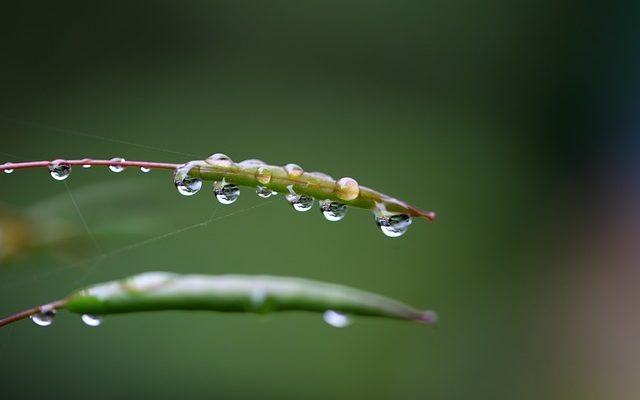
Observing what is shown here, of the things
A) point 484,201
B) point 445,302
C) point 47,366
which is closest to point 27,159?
point 47,366

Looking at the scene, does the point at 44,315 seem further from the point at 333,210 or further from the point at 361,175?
the point at 361,175

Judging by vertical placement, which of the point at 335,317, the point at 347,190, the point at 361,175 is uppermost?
the point at 361,175

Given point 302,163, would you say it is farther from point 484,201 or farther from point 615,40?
point 615,40

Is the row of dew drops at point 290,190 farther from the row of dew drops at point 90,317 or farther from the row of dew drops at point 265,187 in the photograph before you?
the row of dew drops at point 90,317

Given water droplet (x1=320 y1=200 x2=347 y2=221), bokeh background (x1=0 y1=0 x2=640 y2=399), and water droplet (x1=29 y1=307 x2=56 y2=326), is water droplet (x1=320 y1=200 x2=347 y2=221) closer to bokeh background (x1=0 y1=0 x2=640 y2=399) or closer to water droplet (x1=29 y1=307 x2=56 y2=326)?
water droplet (x1=29 y1=307 x2=56 y2=326)

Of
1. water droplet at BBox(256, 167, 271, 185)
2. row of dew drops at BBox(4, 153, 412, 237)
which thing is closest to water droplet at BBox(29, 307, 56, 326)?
row of dew drops at BBox(4, 153, 412, 237)

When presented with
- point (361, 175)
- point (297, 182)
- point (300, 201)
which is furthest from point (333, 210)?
point (361, 175)

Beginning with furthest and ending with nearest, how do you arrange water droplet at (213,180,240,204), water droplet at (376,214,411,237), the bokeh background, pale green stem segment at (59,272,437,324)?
the bokeh background, water droplet at (213,180,240,204), water droplet at (376,214,411,237), pale green stem segment at (59,272,437,324)
